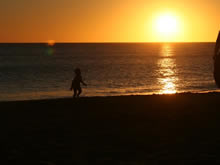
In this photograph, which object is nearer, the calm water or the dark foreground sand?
the dark foreground sand

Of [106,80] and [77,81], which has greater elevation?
[106,80]

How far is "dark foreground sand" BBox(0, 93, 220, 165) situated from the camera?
7.38 metres

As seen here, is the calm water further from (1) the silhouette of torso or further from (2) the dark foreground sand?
(2) the dark foreground sand

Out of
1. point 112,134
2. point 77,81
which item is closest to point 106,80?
point 77,81

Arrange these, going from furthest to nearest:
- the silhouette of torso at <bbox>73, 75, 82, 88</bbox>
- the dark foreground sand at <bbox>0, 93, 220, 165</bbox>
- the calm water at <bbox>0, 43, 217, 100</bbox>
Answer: the calm water at <bbox>0, 43, 217, 100</bbox> → the silhouette of torso at <bbox>73, 75, 82, 88</bbox> → the dark foreground sand at <bbox>0, 93, 220, 165</bbox>

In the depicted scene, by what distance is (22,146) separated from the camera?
836 centimetres

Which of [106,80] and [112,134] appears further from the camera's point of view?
[106,80]

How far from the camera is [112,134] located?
937cm

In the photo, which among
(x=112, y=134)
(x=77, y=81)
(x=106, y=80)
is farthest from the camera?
(x=106, y=80)

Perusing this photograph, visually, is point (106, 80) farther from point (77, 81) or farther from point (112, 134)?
point (112, 134)

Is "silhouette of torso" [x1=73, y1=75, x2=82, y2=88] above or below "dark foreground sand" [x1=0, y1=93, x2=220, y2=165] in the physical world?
above

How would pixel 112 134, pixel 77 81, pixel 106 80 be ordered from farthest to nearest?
pixel 106 80
pixel 77 81
pixel 112 134

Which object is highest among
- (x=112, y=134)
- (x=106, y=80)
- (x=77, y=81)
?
(x=106, y=80)

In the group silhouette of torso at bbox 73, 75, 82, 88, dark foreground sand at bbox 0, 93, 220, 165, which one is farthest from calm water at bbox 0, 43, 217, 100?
dark foreground sand at bbox 0, 93, 220, 165
